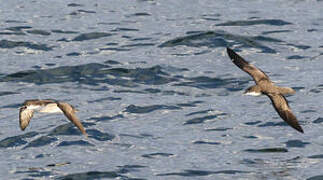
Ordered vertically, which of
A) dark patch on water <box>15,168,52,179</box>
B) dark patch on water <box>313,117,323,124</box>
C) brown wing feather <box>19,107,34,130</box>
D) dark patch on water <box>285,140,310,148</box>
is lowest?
dark patch on water <box>285,140,310,148</box>

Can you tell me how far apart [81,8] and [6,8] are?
2.45 meters

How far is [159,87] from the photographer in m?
23.6

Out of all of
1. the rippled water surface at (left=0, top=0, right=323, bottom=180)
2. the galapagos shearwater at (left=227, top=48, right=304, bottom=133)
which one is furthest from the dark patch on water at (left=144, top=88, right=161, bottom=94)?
the galapagos shearwater at (left=227, top=48, right=304, bottom=133)

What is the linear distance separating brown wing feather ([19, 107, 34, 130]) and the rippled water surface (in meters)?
0.37

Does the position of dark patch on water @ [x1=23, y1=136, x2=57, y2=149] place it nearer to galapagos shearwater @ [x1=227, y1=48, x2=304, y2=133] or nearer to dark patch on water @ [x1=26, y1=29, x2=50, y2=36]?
galapagos shearwater @ [x1=227, y1=48, x2=304, y2=133]

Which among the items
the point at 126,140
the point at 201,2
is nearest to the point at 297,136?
the point at 126,140

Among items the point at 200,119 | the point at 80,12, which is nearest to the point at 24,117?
the point at 200,119

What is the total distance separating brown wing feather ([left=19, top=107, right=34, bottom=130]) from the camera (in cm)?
1998

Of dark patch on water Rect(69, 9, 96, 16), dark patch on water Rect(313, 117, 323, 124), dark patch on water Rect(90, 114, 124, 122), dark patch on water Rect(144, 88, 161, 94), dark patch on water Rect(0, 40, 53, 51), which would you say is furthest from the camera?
dark patch on water Rect(69, 9, 96, 16)

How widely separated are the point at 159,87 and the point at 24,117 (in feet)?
15.0

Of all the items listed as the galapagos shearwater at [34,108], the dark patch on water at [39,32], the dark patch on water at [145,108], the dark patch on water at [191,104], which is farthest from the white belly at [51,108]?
the dark patch on water at [39,32]

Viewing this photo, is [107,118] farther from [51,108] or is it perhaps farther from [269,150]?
[269,150]

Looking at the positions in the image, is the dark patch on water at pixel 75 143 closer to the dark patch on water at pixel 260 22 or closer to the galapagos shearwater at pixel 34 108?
the galapagos shearwater at pixel 34 108

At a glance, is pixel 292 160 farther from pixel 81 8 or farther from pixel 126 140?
pixel 81 8
